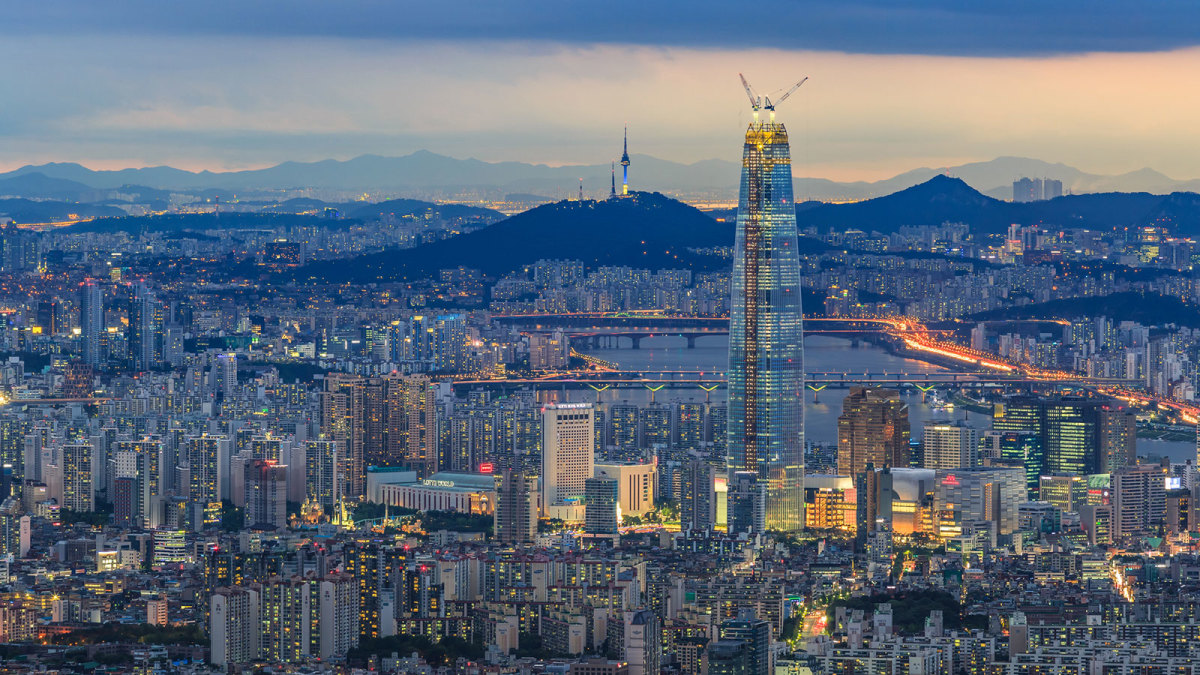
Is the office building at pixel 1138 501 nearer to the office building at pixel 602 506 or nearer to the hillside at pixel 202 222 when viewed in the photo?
the office building at pixel 602 506

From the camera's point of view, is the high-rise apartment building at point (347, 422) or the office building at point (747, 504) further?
the high-rise apartment building at point (347, 422)

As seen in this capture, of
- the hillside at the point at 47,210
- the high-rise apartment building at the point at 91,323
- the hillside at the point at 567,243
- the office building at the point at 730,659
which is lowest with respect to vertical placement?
the office building at the point at 730,659

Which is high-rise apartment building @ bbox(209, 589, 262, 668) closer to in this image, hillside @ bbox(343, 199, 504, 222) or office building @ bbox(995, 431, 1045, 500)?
office building @ bbox(995, 431, 1045, 500)

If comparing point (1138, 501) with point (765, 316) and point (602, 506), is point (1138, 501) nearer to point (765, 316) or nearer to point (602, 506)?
point (765, 316)

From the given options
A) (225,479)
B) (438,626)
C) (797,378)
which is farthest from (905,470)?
(438,626)

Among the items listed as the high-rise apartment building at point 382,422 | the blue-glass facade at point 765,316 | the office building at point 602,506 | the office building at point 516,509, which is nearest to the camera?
the office building at point 516,509

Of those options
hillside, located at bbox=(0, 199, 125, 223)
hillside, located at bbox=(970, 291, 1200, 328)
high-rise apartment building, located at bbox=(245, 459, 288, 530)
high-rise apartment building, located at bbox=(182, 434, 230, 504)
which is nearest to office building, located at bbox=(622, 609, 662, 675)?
high-rise apartment building, located at bbox=(245, 459, 288, 530)

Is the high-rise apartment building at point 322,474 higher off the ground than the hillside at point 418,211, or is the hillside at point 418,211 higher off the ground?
the hillside at point 418,211

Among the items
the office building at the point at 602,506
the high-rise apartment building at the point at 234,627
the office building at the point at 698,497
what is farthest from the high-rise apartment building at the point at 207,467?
the high-rise apartment building at the point at 234,627
